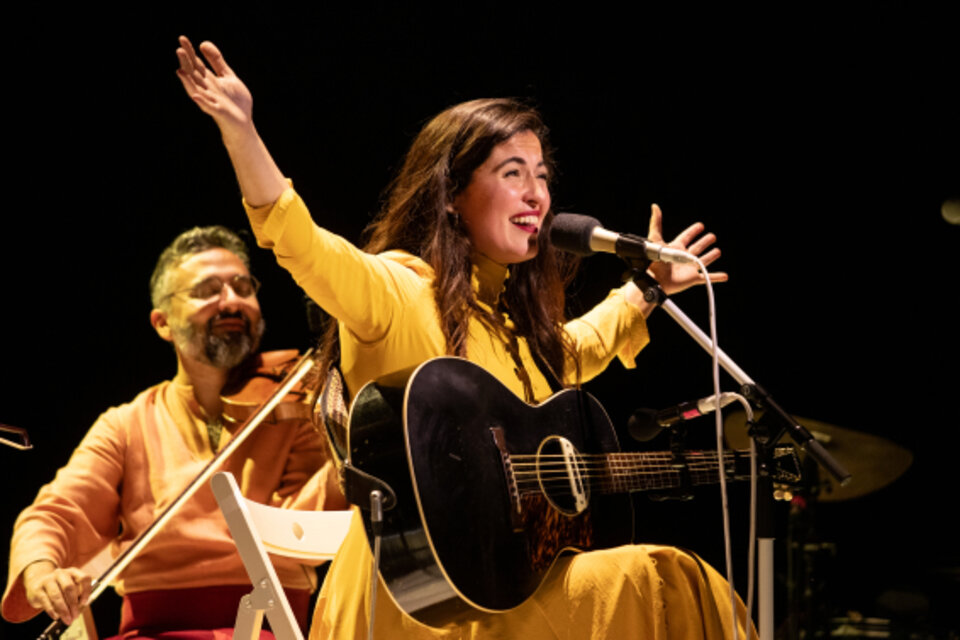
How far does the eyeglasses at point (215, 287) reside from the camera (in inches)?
124

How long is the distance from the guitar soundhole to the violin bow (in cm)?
69

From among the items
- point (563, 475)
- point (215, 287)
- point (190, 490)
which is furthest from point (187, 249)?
point (563, 475)

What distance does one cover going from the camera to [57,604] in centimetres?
229

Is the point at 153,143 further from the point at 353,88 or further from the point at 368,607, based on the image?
the point at 368,607

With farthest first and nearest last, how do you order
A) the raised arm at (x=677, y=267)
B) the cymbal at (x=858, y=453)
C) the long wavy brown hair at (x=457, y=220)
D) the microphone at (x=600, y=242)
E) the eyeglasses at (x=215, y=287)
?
the cymbal at (x=858, y=453), the eyeglasses at (x=215, y=287), the raised arm at (x=677, y=267), the long wavy brown hair at (x=457, y=220), the microphone at (x=600, y=242)

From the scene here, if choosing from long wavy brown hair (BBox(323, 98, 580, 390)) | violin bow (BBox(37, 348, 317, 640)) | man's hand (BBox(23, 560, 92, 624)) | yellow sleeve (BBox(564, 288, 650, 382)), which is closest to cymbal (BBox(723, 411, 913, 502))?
yellow sleeve (BBox(564, 288, 650, 382))

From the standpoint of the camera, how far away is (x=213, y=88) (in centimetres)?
147

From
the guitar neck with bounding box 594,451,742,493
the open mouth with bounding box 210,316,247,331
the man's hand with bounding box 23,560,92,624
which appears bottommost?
the man's hand with bounding box 23,560,92,624

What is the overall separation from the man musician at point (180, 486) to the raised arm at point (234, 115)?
1.35m

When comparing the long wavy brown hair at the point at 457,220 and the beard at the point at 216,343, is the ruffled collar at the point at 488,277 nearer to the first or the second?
the long wavy brown hair at the point at 457,220

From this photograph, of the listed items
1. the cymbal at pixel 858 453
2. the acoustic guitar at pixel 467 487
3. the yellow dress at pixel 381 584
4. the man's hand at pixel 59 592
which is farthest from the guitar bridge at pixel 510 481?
the cymbal at pixel 858 453

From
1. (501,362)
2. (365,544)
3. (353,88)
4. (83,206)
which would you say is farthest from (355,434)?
(83,206)

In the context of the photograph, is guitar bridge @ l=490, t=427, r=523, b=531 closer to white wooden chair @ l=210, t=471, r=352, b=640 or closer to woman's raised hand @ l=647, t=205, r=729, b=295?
white wooden chair @ l=210, t=471, r=352, b=640

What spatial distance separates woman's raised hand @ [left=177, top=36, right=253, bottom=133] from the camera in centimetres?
146
